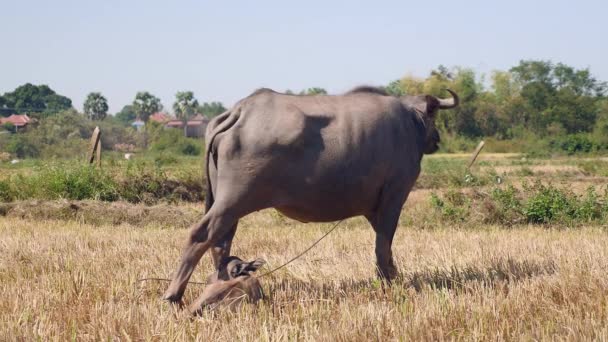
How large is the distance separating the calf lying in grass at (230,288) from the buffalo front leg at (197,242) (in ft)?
0.64

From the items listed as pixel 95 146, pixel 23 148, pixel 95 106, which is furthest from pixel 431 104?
pixel 95 106

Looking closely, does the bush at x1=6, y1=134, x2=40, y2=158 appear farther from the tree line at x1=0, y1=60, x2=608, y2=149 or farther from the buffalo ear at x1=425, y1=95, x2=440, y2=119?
the buffalo ear at x1=425, y1=95, x2=440, y2=119

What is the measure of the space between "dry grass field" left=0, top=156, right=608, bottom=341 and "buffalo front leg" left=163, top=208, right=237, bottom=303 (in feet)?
0.72

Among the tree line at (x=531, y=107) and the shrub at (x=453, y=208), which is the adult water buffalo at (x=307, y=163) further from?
the tree line at (x=531, y=107)

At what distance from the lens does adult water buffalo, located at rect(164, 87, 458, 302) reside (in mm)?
5984

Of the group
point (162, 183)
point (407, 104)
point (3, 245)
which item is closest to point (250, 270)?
point (407, 104)

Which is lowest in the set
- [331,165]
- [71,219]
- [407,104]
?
[71,219]

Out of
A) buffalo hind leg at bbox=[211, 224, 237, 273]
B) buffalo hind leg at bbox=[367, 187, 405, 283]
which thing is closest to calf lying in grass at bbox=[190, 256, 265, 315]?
buffalo hind leg at bbox=[211, 224, 237, 273]

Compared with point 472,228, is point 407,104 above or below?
above

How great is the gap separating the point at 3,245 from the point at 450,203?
7829 mm

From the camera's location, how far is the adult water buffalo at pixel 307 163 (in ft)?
19.6

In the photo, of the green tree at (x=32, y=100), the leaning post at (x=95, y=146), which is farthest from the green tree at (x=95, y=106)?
the leaning post at (x=95, y=146)

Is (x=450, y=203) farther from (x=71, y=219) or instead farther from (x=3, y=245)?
(x=3, y=245)

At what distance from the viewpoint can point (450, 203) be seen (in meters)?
13.7
